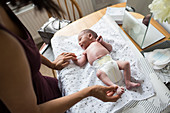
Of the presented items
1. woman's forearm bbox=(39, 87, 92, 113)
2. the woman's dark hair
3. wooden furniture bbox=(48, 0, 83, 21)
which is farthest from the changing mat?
the woman's dark hair

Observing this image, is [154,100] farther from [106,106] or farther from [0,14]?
[0,14]

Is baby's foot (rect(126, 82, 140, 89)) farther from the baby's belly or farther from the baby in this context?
the baby's belly

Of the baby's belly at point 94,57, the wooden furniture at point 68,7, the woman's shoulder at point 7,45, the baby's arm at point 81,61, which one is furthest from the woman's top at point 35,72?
the wooden furniture at point 68,7

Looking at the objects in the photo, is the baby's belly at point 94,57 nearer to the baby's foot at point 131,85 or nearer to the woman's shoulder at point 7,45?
the baby's foot at point 131,85

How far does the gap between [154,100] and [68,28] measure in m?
1.12

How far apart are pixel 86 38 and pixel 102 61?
1.08ft

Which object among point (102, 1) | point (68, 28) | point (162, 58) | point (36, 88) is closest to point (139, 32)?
point (162, 58)

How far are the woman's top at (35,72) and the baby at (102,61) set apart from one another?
33 cm

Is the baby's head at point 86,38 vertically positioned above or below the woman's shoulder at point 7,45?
below

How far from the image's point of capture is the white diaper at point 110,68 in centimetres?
92

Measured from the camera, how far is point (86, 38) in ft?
4.02

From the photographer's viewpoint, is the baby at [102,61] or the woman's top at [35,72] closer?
the woman's top at [35,72]

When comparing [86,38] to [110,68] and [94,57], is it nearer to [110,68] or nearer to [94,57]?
[94,57]

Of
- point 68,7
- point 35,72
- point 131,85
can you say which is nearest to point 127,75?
point 131,85
